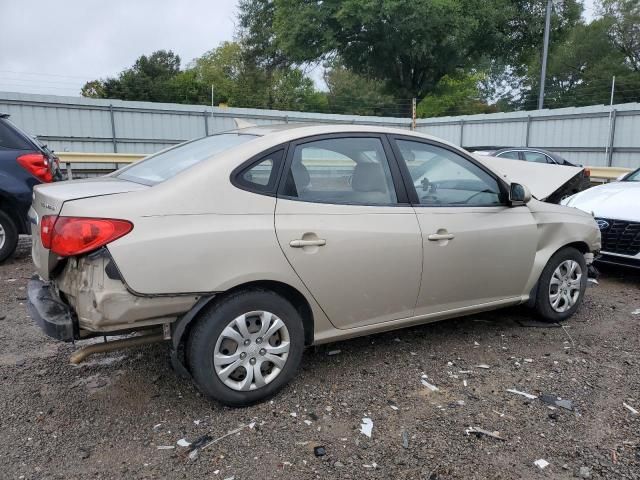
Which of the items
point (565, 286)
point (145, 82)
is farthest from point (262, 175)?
point (145, 82)

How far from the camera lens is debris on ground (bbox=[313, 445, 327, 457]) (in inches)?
107

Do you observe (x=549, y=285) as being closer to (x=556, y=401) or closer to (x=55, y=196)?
(x=556, y=401)

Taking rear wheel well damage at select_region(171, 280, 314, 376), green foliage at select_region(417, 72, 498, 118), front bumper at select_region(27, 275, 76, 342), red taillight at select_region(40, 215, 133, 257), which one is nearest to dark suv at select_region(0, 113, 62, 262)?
front bumper at select_region(27, 275, 76, 342)

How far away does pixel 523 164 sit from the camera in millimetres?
6449

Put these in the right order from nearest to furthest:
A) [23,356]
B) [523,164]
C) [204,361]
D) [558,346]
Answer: [204,361]
[23,356]
[558,346]
[523,164]

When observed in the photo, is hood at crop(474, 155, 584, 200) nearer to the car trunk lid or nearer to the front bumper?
the car trunk lid

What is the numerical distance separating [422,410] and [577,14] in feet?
117

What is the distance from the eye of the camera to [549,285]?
14.5 feet

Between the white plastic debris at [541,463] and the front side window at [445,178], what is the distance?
1.70 m

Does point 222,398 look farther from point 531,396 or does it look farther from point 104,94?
point 104,94

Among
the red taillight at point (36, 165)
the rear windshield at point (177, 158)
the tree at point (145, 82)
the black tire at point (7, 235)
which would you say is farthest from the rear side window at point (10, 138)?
the tree at point (145, 82)

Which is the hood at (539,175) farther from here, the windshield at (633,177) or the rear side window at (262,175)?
the rear side window at (262,175)

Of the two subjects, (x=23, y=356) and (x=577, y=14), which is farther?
(x=577, y=14)

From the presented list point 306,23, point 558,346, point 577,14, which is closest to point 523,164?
point 558,346
